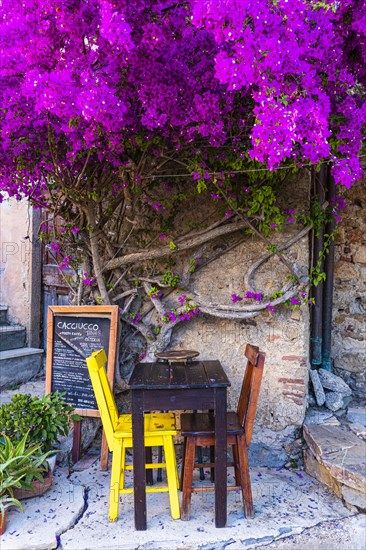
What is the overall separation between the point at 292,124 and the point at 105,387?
1971 millimetres

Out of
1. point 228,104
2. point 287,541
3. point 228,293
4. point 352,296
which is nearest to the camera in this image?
point 287,541

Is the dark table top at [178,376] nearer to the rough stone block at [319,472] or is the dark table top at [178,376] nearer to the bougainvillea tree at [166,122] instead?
the bougainvillea tree at [166,122]

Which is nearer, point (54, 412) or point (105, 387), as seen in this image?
point (105, 387)

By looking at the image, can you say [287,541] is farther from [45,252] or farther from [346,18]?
[45,252]

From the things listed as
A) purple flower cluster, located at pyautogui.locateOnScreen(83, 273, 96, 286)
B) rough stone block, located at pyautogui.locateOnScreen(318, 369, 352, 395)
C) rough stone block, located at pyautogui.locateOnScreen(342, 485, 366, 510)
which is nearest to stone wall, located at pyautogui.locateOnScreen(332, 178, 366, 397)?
rough stone block, located at pyautogui.locateOnScreen(318, 369, 352, 395)

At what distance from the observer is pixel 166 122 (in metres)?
3.17

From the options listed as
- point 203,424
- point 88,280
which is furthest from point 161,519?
point 88,280

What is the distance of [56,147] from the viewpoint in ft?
11.5

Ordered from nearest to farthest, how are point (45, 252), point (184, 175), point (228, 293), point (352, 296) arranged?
point (184, 175)
point (228, 293)
point (352, 296)
point (45, 252)

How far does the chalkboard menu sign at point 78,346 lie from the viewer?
393 cm

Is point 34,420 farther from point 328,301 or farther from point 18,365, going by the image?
point 328,301

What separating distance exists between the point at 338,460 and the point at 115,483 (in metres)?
1.46

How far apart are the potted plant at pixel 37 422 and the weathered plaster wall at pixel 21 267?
8.15 feet

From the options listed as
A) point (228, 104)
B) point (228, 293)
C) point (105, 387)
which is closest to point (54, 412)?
point (105, 387)
